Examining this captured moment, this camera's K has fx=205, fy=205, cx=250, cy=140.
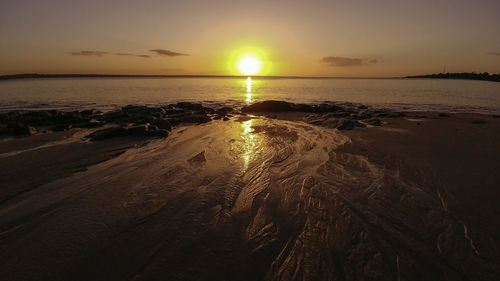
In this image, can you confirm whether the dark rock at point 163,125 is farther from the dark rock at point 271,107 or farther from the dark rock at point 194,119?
the dark rock at point 271,107

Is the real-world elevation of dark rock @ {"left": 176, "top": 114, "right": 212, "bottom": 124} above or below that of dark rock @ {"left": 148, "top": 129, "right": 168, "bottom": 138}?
above

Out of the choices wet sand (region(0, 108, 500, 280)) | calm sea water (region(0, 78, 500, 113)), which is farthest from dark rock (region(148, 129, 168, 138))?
calm sea water (region(0, 78, 500, 113))

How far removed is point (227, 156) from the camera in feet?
21.7

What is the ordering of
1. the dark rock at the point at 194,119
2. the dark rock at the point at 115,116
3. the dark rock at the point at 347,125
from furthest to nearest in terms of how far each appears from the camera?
1. the dark rock at the point at 115,116
2. the dark rock at the point at 194,119
3. the dark rock at the point at 347,125

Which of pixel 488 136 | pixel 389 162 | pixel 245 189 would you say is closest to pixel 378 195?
pixel 389 162

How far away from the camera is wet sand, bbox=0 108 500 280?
8.38ft

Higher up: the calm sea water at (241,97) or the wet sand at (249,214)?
the calm sea water at (241,97)

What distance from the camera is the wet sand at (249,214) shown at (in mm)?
2555

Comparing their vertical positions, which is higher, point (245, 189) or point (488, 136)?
point (488, 136)

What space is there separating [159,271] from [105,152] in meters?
5.95

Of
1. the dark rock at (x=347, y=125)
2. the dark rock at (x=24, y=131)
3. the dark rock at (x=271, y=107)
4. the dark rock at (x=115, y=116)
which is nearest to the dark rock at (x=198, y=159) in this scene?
the dark rock at (x=347, y=125)

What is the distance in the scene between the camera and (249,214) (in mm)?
3654

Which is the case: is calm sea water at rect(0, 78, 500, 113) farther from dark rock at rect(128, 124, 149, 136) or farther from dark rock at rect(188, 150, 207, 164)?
dark rock at rect(188, 150, 207, 164)

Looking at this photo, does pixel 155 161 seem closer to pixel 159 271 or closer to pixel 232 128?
pixel 159 271
